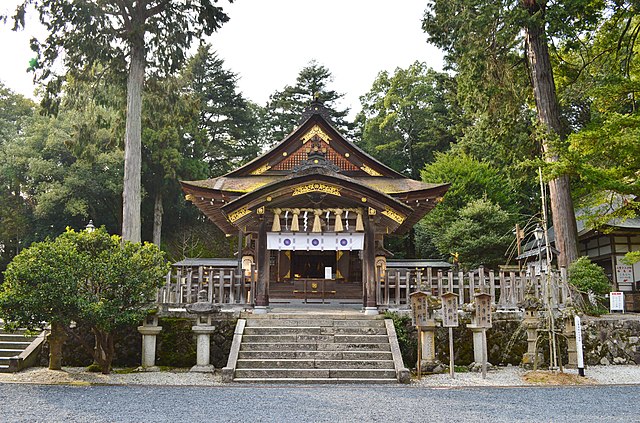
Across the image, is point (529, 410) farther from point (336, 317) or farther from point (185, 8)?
point (185, 8)

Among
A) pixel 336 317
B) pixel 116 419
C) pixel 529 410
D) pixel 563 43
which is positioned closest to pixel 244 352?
pixel 336 317

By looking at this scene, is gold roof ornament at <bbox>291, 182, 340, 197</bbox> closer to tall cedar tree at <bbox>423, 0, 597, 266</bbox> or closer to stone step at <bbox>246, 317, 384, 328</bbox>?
stone step at <bbox>246, 317, 384, 328</bbox>

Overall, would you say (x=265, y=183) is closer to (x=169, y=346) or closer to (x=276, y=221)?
(x=276, y=221)

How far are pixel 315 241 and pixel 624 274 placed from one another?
13.8 metres

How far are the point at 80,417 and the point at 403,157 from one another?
3256 centimetres

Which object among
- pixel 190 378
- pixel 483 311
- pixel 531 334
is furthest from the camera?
pixel 531 334

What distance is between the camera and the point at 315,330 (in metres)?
10.6

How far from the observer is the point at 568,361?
35.3 ft

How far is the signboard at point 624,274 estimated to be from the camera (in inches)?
775

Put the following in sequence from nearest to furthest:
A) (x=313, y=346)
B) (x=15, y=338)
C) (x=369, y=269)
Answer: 1. (x=313, y=346)
2. (x=15, y=338)
3. (x=369, y=269)

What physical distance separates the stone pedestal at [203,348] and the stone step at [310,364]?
38.5 inches

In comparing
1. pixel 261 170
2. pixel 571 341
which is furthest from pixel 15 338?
pixel 571 341

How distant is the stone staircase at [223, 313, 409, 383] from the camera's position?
9.25 meters

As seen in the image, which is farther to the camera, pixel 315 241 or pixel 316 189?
pixel 315 241
